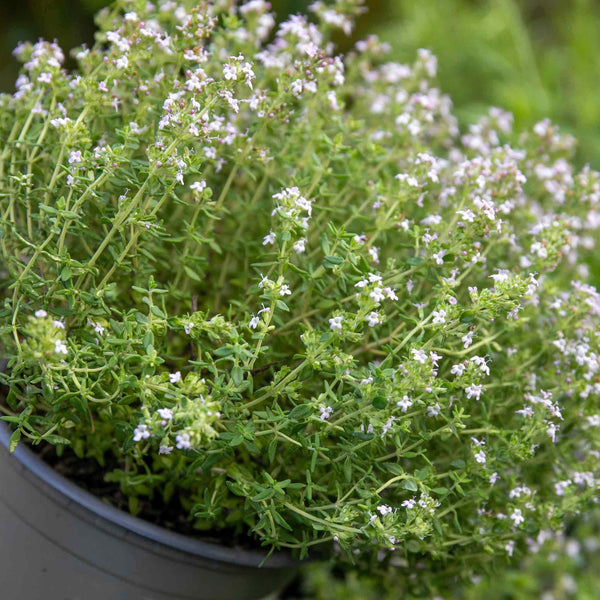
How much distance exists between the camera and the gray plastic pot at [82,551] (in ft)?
4.46

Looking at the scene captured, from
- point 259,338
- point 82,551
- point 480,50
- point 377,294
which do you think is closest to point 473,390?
point 377,294

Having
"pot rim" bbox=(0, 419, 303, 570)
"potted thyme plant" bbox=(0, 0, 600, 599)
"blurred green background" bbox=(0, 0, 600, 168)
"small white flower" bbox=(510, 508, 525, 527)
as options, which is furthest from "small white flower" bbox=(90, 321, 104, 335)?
"blurred green background" bbox=(0, 0, 600, 168)

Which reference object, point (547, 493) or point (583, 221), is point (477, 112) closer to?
point (583, 221)

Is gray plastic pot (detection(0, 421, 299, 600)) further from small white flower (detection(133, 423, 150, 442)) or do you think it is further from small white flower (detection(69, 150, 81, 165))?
small white flower (detection(69, 150, 81, 165))

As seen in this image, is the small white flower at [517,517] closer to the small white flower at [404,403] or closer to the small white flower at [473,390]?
the small white flower at [473,390]

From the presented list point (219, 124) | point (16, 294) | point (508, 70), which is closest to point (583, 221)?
point (219, 124)

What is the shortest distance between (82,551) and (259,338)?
56 centimetres

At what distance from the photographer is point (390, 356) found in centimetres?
131

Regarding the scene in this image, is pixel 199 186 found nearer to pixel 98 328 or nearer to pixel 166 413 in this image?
pixel 98 328

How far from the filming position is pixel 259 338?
1267 mm

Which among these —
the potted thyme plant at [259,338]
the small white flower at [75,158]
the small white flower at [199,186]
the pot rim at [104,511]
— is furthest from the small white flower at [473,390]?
the small white flower at [75,158]

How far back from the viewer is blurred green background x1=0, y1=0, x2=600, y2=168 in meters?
3.75

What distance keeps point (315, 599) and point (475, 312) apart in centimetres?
154

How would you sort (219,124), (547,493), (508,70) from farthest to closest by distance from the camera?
(508,70)
(547,493)
(219,124)
